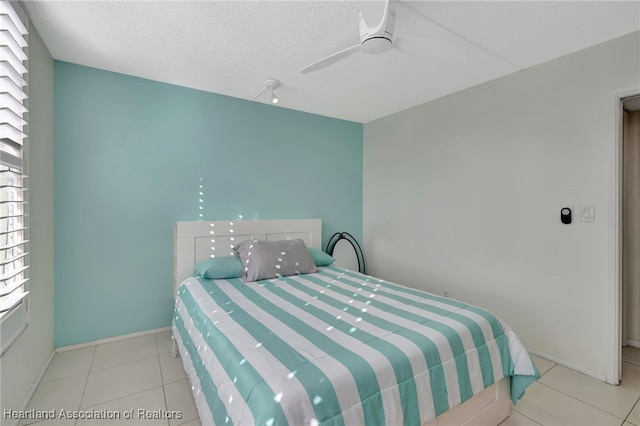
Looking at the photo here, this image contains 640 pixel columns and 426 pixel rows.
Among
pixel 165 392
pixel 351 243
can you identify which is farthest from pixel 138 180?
pixel 351 243

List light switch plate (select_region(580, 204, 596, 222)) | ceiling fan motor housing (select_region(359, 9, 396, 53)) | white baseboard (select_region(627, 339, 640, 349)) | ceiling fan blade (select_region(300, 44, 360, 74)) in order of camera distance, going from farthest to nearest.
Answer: white baseboard (select_region(627, 339, 640, 349)) → light switch plate (select_region(580, 204, 596, 222)) → ceiling fan blade (select_region(300, 44, 360, 74)) → ceiling fan motor housing (select_region(359, 9, 396, 53))

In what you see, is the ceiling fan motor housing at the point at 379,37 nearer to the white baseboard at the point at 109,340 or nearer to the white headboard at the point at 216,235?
the white headboard at the point at 216,235

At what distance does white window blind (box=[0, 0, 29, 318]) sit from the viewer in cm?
147

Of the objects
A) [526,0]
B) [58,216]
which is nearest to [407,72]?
[526,0]

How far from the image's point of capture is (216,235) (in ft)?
10.3

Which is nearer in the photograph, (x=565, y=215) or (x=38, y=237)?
(x=38, y=237)

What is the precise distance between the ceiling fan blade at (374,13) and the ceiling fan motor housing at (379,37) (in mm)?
23

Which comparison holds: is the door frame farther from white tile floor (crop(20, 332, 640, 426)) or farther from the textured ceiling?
the textured ceiling

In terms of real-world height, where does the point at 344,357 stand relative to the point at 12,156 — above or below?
below

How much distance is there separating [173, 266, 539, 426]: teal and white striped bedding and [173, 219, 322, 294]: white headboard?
30.8 inches

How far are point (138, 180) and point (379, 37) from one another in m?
2.46

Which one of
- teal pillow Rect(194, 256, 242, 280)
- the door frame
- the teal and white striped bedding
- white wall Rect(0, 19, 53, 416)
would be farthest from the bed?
the door frame

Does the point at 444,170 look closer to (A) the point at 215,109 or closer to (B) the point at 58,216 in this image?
(A) the point at 215,109

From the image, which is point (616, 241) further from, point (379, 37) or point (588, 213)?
point (379, 37)
